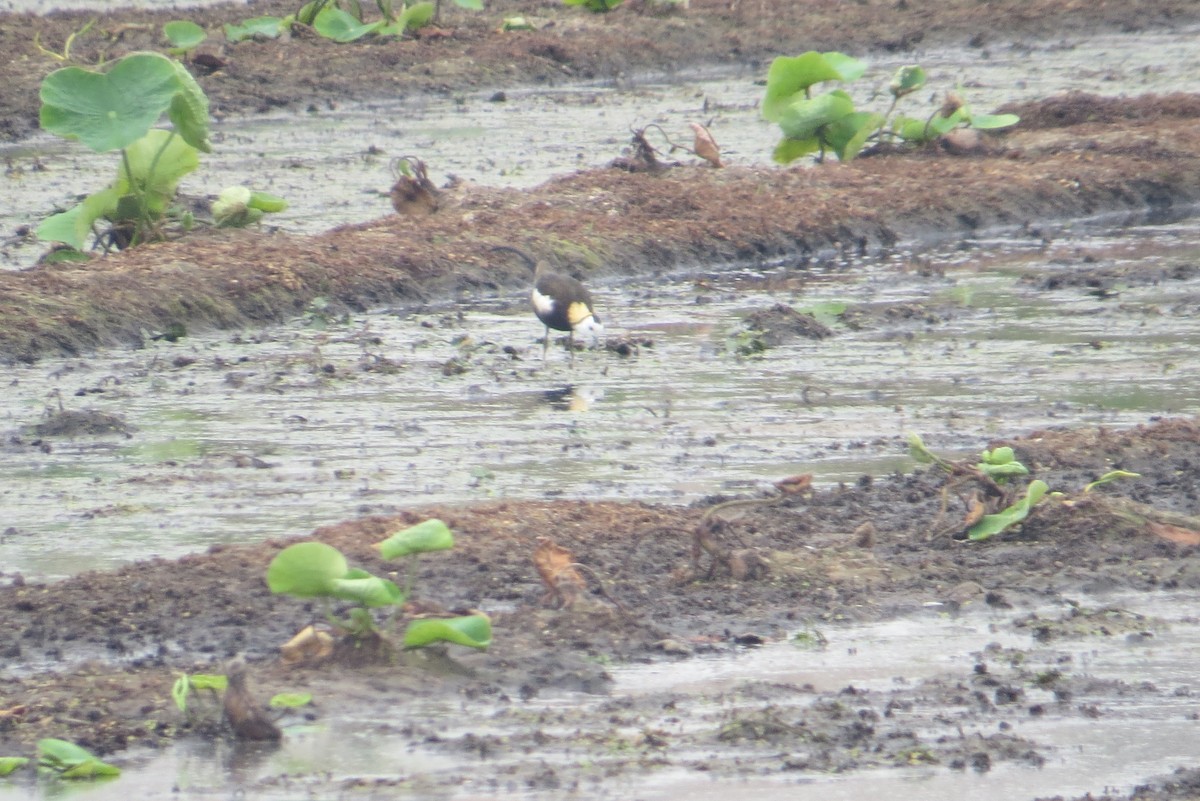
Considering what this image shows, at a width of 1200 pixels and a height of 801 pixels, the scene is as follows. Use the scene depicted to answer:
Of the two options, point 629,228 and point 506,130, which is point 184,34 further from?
point 629,228

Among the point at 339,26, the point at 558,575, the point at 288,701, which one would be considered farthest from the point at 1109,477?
the point at 339,26

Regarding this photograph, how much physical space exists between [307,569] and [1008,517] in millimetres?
2617

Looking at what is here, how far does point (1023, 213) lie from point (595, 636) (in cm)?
981

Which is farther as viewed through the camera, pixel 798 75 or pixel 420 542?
pixel 798 75

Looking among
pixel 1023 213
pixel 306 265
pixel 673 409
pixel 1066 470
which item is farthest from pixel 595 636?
pixel 1023 213

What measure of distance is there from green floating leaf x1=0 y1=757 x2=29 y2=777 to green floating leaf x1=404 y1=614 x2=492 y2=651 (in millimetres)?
1153

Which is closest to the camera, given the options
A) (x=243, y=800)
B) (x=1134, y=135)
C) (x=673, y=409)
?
(x=243, y=800)

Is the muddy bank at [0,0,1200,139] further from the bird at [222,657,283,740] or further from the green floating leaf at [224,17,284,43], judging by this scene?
the bird at [222,657,283,740]

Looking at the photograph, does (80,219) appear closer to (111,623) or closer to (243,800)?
(111,623)

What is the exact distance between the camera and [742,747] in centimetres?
477

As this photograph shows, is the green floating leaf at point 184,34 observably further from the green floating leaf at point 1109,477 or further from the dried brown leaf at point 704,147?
the green floating leaf at point 1109,477

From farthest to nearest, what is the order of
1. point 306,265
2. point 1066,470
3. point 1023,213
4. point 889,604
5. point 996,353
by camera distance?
point 1023,213, point 306,265, point 996,353, point 1066,470, point 889,604

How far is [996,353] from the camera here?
10000mm

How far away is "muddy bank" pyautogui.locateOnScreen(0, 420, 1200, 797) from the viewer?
4844mm
